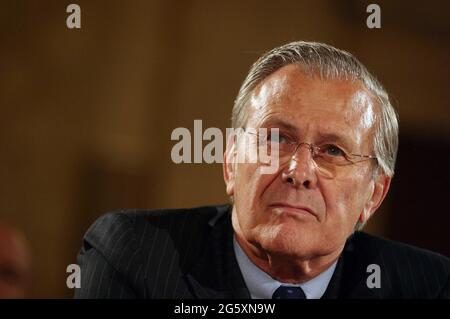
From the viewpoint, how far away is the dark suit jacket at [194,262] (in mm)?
1267

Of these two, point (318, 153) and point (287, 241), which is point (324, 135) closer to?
point (318, 153)

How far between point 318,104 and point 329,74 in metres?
0.06

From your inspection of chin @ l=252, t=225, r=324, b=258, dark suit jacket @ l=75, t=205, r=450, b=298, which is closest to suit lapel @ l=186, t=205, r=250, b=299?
dark suit jacket @ l=75, t=205, r=450, b=298

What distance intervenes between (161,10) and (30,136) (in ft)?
1.34

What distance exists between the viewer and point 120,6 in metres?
1.57

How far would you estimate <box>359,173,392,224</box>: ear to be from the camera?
1.30 meters

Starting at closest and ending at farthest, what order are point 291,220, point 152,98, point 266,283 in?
point 291,220 < point 266,283 < point 152,98

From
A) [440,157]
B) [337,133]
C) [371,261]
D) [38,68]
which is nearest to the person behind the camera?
[337,133]

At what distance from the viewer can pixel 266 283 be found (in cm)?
130

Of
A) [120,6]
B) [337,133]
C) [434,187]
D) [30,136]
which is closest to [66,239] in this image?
[30,136]

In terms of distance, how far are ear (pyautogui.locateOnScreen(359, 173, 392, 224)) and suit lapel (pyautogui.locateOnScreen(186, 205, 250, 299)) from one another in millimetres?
252

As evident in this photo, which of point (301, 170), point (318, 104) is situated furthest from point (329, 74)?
point (301, 170)

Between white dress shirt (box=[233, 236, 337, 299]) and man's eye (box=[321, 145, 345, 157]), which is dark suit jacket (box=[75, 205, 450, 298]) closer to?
white dress shirt (box=[233, 236, 337, 299])

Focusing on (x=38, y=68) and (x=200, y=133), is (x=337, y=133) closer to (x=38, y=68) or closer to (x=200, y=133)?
(x=200, y=133)
